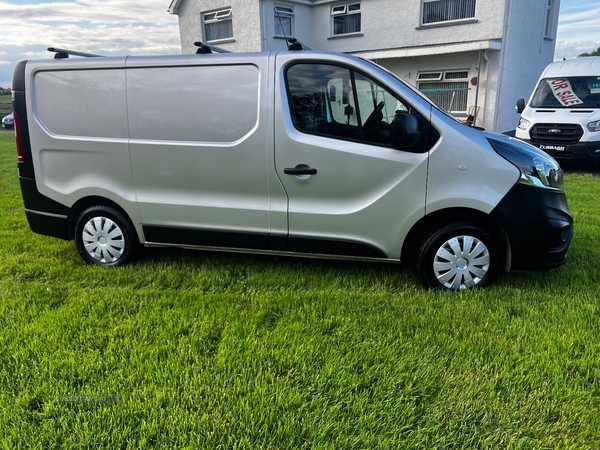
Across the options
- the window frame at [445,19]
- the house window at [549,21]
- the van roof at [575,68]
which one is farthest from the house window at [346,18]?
the van roof at [575,68]

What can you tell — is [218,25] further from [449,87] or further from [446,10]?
[449,87]

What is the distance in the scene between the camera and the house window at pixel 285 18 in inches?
701

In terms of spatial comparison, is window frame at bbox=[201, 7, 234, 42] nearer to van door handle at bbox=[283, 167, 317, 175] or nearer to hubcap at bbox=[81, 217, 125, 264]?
hubcap at bbox=[81, 217, 125, 264]

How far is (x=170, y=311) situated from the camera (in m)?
3.60

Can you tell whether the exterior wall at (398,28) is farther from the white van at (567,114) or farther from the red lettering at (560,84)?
the red lettering at (560,84)

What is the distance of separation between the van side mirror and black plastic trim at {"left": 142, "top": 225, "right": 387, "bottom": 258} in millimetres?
893

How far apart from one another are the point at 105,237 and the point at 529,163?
12.5 feet

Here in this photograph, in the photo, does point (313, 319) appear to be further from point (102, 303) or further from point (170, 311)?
point (102, 303)

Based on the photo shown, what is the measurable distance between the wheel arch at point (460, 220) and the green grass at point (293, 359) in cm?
34

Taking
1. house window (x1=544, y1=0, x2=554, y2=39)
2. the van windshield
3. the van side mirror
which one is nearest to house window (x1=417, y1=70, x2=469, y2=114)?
house window (x1=544, y1=0, x2=554, y2=39)

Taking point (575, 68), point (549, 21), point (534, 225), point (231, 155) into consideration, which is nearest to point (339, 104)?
point (231, 155)

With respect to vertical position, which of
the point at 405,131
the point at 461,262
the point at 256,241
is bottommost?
the point at 461,262

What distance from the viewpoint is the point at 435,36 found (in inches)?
630

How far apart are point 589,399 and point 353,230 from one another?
200cm
